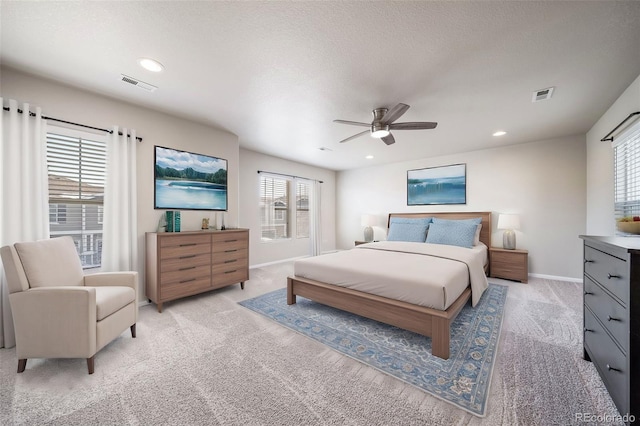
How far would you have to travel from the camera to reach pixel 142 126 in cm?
298

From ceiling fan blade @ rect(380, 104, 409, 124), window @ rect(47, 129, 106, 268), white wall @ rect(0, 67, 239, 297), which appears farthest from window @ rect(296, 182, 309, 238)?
window @ rect(47, 129, 106, 268)

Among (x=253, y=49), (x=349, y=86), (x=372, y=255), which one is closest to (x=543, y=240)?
(x=372, y=255)

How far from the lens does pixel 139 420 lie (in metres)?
1.34

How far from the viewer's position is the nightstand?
3893 millimetres

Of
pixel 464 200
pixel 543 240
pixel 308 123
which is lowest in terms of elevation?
pixel 543 240

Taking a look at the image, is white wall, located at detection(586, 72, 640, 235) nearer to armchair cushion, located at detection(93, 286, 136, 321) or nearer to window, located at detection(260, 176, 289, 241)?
armchair cushion, located at detection(93, 286, 136, 321)

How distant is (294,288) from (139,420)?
1.83 m

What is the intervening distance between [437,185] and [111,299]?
18.0 ft

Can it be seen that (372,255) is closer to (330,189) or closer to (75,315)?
(75,315)

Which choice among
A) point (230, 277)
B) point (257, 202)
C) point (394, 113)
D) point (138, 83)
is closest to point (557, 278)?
point (394, 113)

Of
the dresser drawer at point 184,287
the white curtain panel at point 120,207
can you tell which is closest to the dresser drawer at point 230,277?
the dresser drawer at point 184,287

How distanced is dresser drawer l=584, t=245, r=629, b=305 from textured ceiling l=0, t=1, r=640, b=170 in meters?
1.55

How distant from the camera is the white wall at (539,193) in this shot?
3836 millimetres

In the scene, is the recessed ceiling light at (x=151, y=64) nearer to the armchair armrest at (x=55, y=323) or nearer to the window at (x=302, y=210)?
the armchair armrest at (x=55, y=323)
